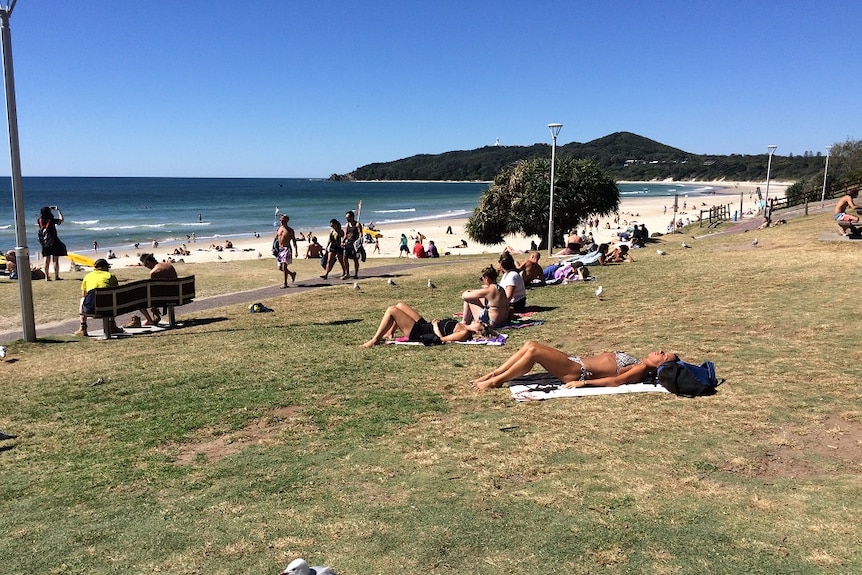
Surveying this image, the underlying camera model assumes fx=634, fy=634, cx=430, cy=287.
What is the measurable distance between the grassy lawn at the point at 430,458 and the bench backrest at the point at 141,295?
769 mm

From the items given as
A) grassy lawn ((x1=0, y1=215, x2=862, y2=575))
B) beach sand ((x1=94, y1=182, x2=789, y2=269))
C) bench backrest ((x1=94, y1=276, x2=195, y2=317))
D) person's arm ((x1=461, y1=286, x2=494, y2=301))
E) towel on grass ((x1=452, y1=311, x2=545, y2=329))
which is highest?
person's arm ((x1=461, y1=286, x2=494, y2=301))

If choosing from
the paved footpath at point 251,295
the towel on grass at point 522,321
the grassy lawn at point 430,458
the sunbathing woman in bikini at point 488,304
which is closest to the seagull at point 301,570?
the grassy lawn at point 430,458

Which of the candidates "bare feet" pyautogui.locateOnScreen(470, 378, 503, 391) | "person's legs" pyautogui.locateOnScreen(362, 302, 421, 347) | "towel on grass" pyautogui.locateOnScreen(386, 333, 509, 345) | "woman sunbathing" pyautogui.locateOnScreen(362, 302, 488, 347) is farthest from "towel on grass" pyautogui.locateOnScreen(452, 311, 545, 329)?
"bare feet" pyautogui.locateOnScreen(470, 378, 503, 391)

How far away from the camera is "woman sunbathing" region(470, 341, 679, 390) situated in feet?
20.3

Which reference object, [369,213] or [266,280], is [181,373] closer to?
[266,280]

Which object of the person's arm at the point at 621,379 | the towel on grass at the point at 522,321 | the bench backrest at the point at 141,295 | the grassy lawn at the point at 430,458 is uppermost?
the bench backrest at the point at 141,295

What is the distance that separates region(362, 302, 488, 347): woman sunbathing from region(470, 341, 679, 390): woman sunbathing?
88.3 inches

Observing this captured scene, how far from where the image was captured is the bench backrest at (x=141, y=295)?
31.5ft

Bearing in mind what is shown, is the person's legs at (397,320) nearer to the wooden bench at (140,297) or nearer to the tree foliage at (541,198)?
the wooden bench at (140,297)

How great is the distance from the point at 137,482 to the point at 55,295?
11.7m

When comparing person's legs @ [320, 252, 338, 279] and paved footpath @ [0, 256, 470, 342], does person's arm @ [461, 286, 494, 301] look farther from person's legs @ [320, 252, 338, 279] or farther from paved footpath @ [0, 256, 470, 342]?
person's legs @ [320, 252, 338, 279]

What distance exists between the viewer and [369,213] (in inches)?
3457

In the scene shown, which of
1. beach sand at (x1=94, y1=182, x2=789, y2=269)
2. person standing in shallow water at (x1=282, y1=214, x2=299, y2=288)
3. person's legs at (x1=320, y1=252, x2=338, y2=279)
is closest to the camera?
person standing in shallow water at (x1=282, y1=214, x2=299, y2=288)

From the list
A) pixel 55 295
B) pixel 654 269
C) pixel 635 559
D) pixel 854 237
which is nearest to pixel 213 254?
pixel 55 295
